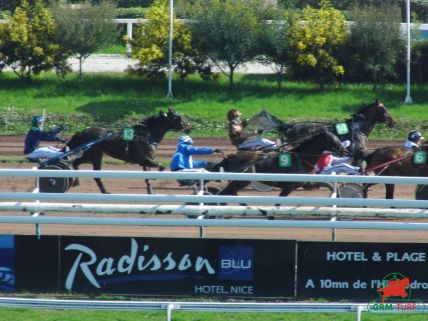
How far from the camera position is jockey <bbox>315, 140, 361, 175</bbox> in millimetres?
14805

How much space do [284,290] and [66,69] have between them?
1822 centimetres

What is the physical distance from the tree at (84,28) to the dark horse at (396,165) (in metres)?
12.7

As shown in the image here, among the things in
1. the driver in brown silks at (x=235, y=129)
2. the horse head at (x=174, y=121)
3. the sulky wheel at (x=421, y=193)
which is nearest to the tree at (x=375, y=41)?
the driver in brown silks at (x=235, y=129)

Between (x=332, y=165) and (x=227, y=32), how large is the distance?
11561 mm

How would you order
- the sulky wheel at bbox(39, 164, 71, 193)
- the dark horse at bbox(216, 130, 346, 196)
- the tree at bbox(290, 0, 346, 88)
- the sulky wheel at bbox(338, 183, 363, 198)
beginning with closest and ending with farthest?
1. the sulky wheel at bbox(338, 183, 363, 198)
2. the dark horse at bbox(216, 130, 346, 196)
3. the sulky wheel at bbox(39, 164, 71, 193)
4. the tree at bbox(290, 0, 346, 88)

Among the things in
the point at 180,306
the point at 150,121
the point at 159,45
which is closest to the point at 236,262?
the point at 180,306

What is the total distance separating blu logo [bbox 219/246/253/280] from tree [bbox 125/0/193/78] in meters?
16.7

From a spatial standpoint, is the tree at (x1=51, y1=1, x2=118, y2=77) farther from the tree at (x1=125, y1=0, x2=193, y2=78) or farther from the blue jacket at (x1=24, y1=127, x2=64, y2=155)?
the blue jacket at (x1=24, y1=127, x2=64, y2=155)

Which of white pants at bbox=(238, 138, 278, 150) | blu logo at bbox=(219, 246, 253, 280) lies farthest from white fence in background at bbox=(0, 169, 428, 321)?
white pants at bbox=(238, 138, 278, 150)

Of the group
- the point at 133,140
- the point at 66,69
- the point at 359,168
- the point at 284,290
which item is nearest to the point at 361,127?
the point at 359,168

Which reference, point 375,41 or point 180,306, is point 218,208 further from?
point 375,41

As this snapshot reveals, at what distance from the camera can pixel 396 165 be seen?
15.3m

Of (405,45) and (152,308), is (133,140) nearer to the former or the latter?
(152,308)

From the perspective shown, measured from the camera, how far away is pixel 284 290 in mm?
9891
